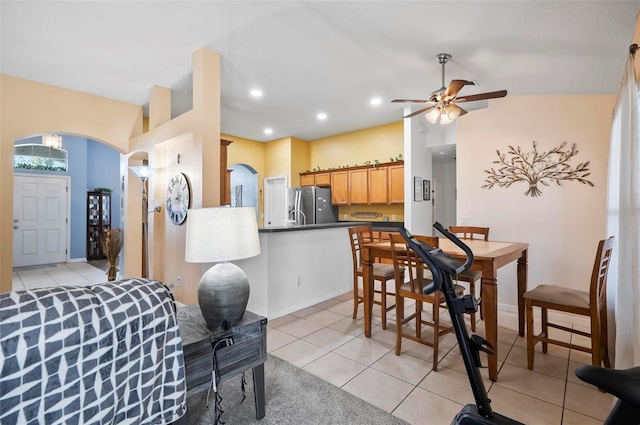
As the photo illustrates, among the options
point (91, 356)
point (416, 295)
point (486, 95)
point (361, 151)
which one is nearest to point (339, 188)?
point (361, 151)

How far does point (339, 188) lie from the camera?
6.30 m

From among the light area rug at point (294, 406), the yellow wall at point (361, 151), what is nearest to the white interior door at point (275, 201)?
the yellow wall at point (361, 151)

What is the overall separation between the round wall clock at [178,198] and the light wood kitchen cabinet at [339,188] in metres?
3.47

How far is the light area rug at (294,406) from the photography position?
173 cm

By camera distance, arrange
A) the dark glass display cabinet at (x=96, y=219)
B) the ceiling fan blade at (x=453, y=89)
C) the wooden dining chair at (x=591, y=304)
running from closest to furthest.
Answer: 1. the wooden dining chair at (x=591, y=304)
2. the ceiling fan blade at (x=453, y=89)
3. the dark glass display cabinet at (x=96, y=219)

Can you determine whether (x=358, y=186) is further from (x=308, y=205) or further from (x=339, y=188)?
(x=308, y=205)

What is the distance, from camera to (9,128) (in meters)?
3.68

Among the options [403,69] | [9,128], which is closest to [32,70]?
[9,128]

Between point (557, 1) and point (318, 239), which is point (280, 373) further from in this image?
point (557, 1)

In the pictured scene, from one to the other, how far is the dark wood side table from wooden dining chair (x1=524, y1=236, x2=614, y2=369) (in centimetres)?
205

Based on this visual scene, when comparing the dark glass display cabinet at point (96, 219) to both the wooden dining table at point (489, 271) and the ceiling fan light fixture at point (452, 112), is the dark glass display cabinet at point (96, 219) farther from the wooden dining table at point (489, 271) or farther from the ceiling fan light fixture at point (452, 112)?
the ceiling fan light fixture at point (452, 112)

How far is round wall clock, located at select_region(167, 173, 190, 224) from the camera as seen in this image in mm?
3391

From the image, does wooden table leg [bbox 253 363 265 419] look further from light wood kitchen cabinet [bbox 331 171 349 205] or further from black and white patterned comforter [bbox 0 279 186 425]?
light wood kitchen cabinet [bbox 331 171 349 205]

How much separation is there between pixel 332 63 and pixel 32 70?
366cm
